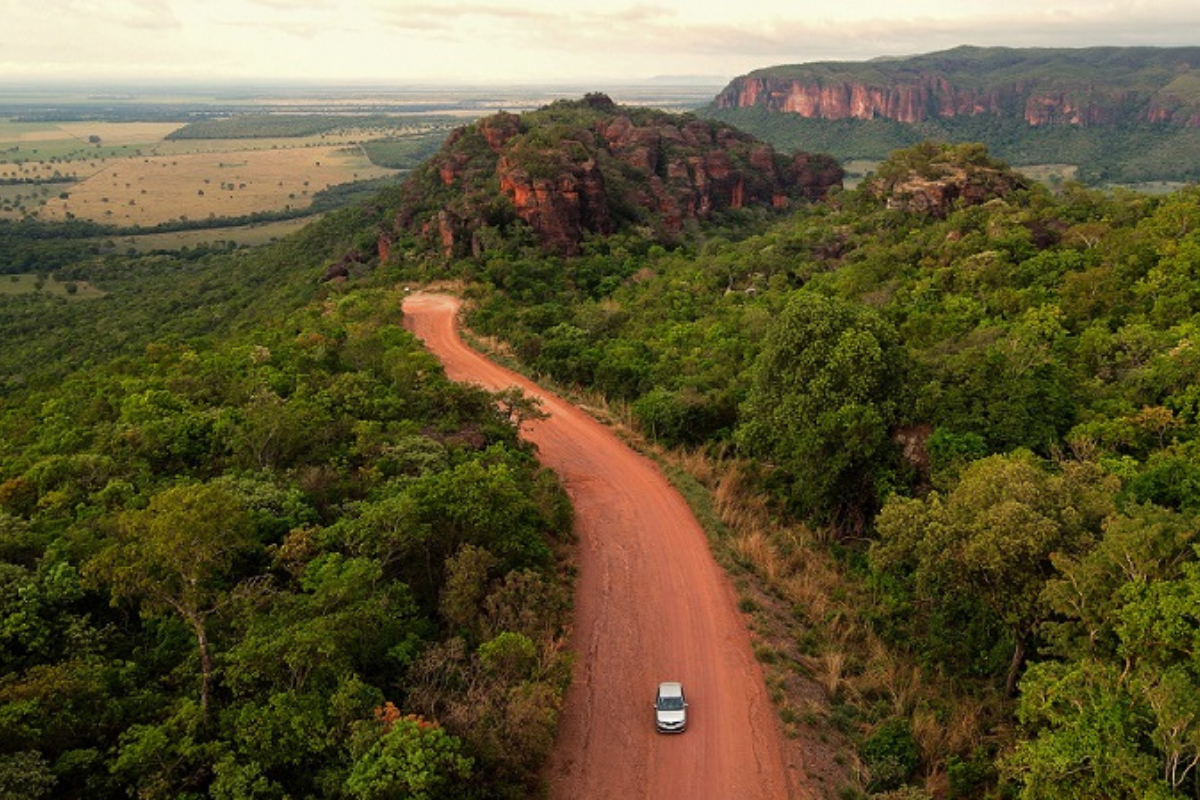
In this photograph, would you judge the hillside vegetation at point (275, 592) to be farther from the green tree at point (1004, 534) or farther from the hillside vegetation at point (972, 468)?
the green tree at point (1004, 534)

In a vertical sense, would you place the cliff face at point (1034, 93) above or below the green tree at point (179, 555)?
above

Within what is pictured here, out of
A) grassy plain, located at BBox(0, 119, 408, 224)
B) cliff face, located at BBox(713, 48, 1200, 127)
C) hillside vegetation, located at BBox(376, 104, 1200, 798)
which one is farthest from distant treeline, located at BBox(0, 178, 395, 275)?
cliff face, located at BBox(713, 48, 1200, 127)

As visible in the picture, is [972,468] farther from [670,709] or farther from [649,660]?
[670,709]

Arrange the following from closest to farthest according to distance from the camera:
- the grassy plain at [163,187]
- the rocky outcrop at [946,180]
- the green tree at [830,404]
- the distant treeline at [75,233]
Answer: the green tree at [830,404] < the rocky outcrop at [946,180] < the distant treeline at [75,233] < the grassy plain at [163,187]

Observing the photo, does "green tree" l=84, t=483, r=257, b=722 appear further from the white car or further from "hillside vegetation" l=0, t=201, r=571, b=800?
the white car

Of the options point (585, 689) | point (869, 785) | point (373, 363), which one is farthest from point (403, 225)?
point (869, 785)

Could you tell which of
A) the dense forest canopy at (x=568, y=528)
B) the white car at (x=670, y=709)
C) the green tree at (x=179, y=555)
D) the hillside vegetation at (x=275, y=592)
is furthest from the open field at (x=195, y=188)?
the white car at (x=670, y=709)
